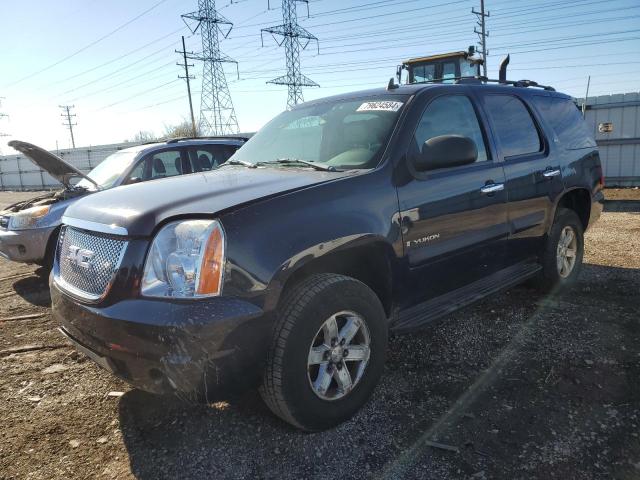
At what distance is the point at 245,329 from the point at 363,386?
0.90 meters

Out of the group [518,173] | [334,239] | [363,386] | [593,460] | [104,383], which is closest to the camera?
[593,460]

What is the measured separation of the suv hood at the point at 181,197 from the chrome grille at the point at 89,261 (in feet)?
0.24

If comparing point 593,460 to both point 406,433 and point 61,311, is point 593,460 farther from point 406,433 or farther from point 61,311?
point 61,311

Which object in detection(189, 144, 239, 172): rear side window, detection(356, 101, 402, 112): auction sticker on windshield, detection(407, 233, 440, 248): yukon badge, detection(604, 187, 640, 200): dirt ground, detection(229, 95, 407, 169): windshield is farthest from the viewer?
detection(604, 187, 640, 200): dirt ground

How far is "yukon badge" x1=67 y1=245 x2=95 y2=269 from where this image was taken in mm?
2451

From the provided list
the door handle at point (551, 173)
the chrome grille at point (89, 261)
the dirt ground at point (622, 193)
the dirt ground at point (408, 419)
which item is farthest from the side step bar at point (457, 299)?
the dirt ground at point (622, 193)

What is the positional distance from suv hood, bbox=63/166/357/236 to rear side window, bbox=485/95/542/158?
1.66 metres

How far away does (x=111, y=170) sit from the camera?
6395 millimetres

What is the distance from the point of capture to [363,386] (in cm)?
270

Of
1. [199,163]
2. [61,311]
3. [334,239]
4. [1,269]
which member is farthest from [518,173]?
[1,269]

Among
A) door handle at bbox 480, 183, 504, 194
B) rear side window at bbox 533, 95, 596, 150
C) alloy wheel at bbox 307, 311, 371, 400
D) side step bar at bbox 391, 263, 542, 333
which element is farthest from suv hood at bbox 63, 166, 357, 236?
rear side window at bbox 533, 95, 596, 150

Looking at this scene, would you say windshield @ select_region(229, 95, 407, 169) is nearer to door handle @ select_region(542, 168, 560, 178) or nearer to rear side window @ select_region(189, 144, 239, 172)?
door handle @ select_region(542, 168, 560, 178)

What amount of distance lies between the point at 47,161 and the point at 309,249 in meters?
4.12

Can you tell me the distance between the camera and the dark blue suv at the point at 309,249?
2131 millimetres
